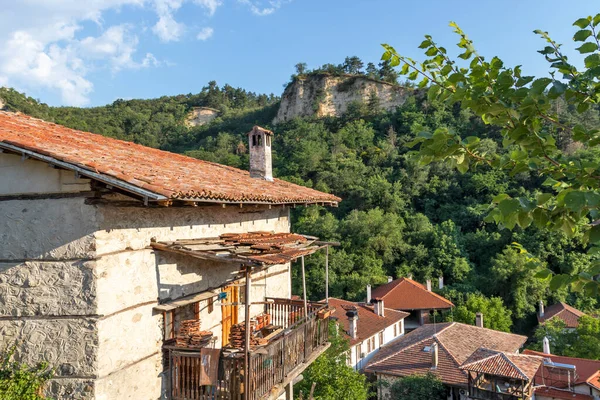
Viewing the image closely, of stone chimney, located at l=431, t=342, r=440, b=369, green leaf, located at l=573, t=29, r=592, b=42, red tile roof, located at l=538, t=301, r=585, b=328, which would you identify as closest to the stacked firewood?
green leaf, located at l=573, t=29, r=592, b=42

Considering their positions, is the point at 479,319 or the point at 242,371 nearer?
the point at 242,371

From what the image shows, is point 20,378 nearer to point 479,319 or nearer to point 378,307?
point 378,307

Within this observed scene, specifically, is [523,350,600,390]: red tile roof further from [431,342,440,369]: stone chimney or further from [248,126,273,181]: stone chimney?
[248,126,273,181]: stone chimney

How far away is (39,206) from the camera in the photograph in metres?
5.38

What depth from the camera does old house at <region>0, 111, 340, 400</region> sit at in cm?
522

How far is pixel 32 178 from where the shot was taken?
5402 millimetres

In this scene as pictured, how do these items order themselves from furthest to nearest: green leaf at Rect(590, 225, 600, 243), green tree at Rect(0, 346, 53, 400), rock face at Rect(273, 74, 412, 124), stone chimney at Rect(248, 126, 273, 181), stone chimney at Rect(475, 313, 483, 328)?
rock face at Rect(273, 74, 412, 124)
stone chimney at Rect(475, 313, 483, 328)
stone chimney at Rect(248, 126, 273, 181)
green tree at Rect(0, 346, 53, 400)
green leaf at Rect(590, 225, 600, 243)

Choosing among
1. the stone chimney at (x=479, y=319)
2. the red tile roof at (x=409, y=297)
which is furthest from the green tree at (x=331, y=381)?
the red tile roof at (x=409, y=297)

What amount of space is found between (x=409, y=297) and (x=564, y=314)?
10.8m

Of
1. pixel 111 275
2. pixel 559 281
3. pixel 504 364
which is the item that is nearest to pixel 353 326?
pixel 504 364

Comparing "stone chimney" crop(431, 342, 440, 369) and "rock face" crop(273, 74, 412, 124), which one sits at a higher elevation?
"rock face" crop(273, 74, 412, 124)

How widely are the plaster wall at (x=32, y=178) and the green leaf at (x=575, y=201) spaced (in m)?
5.22

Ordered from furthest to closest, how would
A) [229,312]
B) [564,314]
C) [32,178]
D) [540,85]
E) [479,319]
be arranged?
[564,314] < [479,319] < [229,312] < [32,178] < [540,85]

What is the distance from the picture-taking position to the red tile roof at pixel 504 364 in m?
18.2
